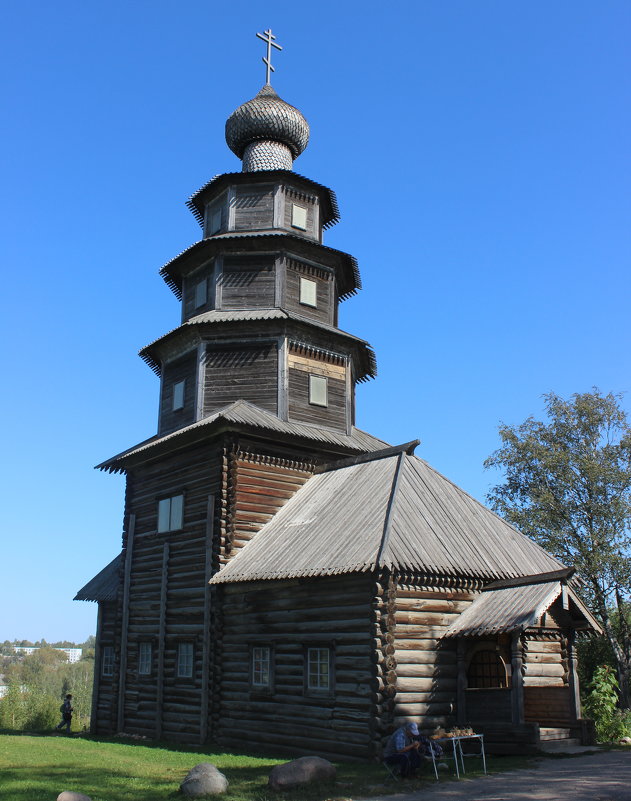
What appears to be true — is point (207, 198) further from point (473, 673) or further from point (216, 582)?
point (473, 673)

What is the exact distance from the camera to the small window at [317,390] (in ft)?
78.5

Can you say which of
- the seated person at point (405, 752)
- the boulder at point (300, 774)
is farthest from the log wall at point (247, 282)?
the boulder at point (300, 774)

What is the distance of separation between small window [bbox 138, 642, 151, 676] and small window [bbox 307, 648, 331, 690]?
279 inches

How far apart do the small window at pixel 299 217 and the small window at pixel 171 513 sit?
1033cm

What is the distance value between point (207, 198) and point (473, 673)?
18.6 metres

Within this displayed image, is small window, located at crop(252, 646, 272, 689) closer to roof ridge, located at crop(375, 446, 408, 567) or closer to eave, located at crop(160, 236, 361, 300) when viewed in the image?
roof ridge, located at crop(375, 446, 408, 567)

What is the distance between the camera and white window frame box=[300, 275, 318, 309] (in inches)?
990

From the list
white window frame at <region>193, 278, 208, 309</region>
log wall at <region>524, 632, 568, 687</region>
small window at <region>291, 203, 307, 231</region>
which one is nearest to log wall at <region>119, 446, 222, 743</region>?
Result: white window frame at <region>193, 278, 208, 309</region>

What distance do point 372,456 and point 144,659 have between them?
9.36m

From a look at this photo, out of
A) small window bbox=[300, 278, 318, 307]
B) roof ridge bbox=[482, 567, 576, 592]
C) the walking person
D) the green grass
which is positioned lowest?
the walking person

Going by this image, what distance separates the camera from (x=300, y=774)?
12.4 m

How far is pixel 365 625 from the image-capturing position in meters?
16.2

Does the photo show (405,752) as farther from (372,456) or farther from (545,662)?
(372,456)

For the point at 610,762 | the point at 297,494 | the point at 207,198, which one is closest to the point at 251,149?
the point at 207,198
